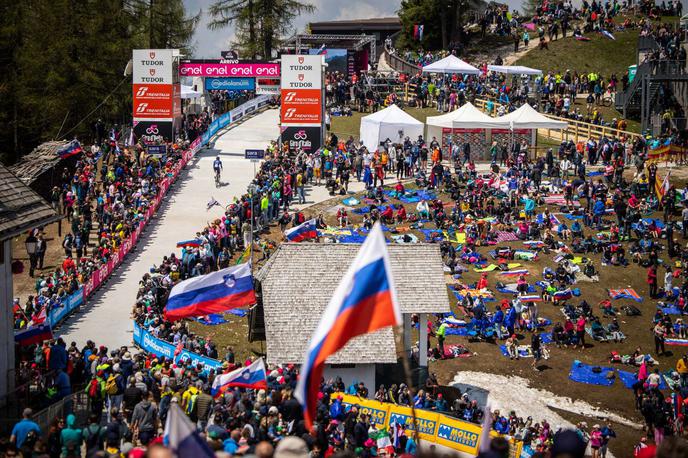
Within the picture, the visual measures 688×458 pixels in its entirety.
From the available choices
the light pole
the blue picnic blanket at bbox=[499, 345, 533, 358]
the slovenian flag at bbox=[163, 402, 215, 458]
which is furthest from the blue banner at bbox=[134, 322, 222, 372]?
the slovenian flag at bbox=[163, 402, 215, 458]

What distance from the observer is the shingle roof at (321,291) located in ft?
80.0

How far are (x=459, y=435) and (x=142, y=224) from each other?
21.0 meters

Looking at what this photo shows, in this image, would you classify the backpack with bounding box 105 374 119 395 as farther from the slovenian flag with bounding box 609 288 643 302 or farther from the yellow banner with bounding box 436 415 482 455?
the slovenian flag with bounding box 609 288 643 302

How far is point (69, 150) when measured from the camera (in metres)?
44.4

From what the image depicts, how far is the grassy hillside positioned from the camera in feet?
223

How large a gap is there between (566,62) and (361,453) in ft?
181

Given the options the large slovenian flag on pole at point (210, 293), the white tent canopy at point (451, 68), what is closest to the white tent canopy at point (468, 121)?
the white tent canopy at point (451, 68)

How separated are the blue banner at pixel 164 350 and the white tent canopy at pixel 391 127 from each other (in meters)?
24.1

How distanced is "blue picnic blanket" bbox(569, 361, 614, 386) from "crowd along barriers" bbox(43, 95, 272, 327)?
1524 cm

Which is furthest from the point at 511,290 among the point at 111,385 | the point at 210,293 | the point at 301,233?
the point at 111,385

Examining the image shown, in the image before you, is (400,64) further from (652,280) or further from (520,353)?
(520,353)

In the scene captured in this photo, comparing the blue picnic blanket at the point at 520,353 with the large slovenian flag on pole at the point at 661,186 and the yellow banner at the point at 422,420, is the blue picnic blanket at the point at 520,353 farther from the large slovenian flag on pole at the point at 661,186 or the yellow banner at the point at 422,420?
the large slovenian flag on pole at the point at 661,186

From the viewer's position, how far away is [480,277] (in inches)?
1404

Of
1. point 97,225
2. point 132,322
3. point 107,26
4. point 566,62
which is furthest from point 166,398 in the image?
point 566,62
